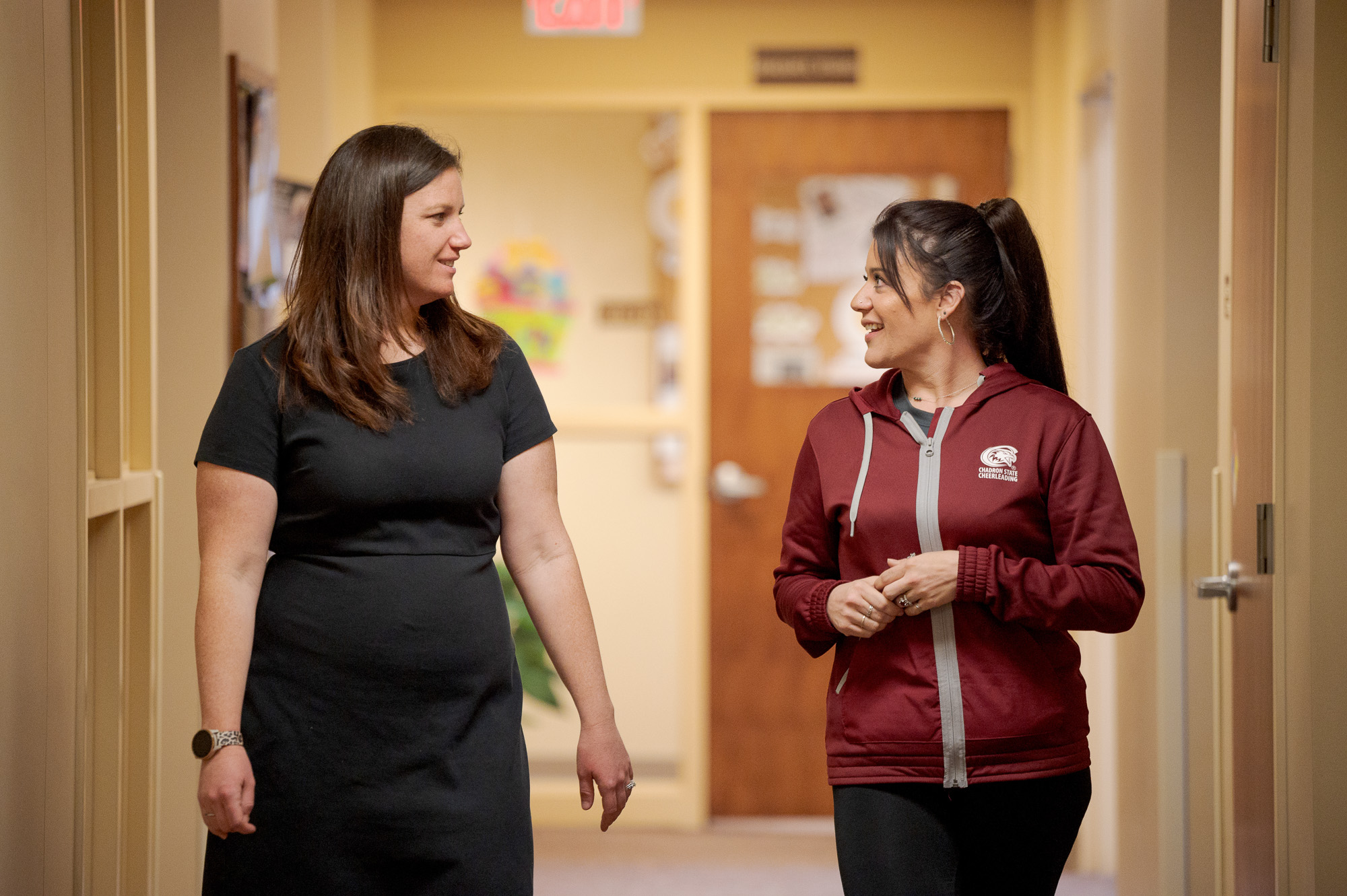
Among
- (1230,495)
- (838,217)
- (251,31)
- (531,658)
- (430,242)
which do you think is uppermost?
(251,31)

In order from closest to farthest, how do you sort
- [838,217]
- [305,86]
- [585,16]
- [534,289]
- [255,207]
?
1. [255,207]
2. [305,86]
3. [585,16]
4. [838,217]
5. [534,289]

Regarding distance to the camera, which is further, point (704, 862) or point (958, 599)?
point (704, 862)

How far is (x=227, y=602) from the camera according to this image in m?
1.51

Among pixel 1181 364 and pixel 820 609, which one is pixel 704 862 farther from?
pixel 820 609

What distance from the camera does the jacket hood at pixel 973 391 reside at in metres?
1.68

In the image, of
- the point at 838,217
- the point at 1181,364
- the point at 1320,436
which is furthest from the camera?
the point at 838,217

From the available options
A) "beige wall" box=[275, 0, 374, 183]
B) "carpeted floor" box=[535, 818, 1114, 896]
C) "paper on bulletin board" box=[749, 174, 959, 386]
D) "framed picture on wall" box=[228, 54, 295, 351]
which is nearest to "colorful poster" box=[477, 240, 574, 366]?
"paper on bulletin board" box=[749, 174, 959, 386]

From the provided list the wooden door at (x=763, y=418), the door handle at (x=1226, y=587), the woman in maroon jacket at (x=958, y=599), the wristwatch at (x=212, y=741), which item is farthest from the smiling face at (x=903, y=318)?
the wooden door at (x=763, y=418)

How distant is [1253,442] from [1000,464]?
0.56m

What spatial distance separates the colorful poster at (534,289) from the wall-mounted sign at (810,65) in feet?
3.03

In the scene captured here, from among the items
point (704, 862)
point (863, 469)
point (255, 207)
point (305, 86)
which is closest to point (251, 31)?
point (255, 207)

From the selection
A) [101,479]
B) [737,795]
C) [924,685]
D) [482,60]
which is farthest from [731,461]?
[924,685]

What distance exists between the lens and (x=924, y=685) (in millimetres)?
1608

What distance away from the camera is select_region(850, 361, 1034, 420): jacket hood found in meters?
1.68
